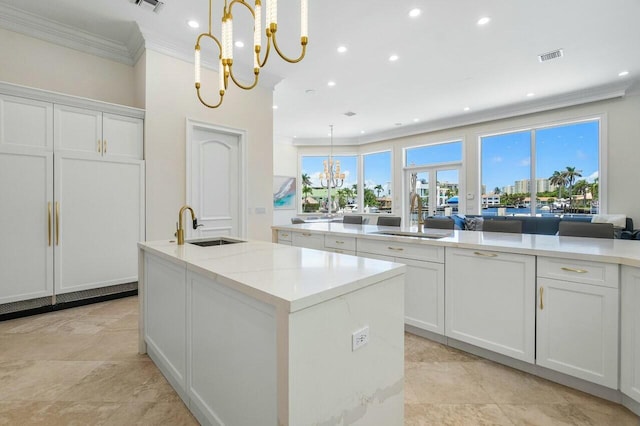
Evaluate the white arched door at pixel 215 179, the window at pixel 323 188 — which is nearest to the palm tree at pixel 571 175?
the window at pixel 323 188

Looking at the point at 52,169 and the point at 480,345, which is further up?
the point at 52,169

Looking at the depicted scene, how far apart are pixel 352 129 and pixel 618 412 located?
23.9 ft

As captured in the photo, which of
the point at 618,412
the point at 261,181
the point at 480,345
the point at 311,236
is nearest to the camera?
the point at 618,412

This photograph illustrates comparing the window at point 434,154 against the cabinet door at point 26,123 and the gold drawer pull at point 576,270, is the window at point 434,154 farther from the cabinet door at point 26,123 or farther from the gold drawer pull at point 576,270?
the cabinet door at point 26,123

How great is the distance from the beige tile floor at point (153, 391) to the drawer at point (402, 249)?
709 mm

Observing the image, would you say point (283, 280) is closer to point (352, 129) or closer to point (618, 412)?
point (618, 412)

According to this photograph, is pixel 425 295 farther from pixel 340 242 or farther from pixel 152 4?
pixel 152 4

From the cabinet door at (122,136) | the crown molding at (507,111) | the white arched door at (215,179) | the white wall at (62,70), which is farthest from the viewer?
the crown molding at (507,111)

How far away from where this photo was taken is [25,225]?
294cm

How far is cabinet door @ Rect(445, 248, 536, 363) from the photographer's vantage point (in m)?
1.96

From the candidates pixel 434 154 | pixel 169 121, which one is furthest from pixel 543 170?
pixel 169 121

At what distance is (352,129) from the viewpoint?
805cm

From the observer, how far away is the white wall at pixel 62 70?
128 inches

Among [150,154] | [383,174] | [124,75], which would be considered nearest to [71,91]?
[124,75]
